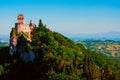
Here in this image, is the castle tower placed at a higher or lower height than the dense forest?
higher

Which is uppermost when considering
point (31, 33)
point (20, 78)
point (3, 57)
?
point (31, 33)

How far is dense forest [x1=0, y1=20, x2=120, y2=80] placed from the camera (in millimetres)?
91875

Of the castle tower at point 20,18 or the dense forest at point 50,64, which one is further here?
the castle tower at point 20,18

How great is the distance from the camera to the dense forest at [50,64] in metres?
91.9

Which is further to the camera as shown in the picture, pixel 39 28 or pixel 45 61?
pixel 39 28

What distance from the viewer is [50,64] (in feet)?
324

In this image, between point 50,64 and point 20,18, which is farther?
point 20,18

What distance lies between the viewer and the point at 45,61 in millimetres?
101062

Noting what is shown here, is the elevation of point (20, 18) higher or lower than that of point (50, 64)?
higher

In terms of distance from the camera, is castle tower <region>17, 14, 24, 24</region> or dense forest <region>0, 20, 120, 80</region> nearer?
dense forest <region>0, 20, 120, 80</region>

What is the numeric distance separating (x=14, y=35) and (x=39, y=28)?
1069cm

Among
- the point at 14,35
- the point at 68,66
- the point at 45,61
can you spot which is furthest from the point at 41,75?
the point at 14,35

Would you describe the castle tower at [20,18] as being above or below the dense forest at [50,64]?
above

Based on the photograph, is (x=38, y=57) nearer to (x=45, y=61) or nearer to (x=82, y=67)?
(x=45, y=61)
